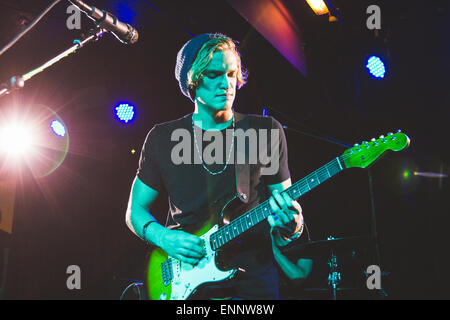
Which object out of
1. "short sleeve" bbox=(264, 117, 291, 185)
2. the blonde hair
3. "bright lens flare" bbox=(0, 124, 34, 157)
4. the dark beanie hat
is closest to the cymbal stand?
"short sleeve" bbox=(264, 117, 291, 185)

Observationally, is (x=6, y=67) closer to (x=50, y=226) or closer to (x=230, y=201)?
(x=50, y=226)

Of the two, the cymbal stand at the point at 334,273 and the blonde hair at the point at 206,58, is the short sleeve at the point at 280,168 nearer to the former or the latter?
the blonde hair at the point at 206,58

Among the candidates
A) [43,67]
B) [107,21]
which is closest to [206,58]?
[107,21]

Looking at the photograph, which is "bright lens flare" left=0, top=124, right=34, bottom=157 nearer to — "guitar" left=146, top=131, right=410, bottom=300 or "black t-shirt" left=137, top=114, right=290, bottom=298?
"black t-shirt" left=137, top=114, right=290, bottom=298

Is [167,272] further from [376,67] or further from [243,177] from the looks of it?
[376,67]

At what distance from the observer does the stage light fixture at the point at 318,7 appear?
391 centimetres

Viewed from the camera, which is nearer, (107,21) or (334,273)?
(107,21)

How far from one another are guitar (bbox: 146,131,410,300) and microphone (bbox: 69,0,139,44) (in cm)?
115

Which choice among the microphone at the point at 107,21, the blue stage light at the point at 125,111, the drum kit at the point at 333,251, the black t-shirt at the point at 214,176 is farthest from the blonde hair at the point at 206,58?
the blue stage light at the point at 125,111

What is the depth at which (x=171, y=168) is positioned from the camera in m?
2.29

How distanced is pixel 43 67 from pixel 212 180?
1.11 metres

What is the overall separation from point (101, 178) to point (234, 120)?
263 cm

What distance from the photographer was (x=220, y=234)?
1.96m
